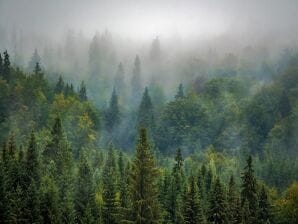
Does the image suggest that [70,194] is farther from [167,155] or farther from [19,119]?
[167,155]

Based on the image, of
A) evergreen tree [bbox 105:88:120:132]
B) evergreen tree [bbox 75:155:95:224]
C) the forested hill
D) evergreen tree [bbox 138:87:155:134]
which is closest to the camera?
the forested hill

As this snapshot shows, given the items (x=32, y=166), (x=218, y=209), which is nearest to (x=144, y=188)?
(x=218, y=209)

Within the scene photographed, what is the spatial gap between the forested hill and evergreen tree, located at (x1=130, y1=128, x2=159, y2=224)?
96mm

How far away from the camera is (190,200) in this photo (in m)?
71.4

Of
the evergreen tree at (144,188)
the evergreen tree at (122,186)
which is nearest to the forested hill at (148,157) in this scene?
Answer: the evergreen tree at (144,188)

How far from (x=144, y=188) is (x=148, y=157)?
3011mm

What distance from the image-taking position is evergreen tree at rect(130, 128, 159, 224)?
2172 inches

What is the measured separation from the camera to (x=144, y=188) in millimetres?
55438

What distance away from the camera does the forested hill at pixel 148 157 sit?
240 feet

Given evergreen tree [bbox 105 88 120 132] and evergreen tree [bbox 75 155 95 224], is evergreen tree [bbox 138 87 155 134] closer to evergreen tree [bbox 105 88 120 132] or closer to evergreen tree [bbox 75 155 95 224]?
evergreen tree [bbox 105 88 120 132]

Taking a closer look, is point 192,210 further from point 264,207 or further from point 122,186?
point 122,186

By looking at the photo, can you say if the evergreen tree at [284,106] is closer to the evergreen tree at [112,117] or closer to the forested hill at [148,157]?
the forested hill at [148,157]

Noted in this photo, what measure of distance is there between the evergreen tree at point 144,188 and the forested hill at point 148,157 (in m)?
0.10

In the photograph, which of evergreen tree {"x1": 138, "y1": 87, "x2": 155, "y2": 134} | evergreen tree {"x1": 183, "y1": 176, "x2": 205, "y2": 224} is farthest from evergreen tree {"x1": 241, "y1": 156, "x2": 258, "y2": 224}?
evergreen tree {"x1": 138, "y1": 87, "x2": 155, "y2": 134}
